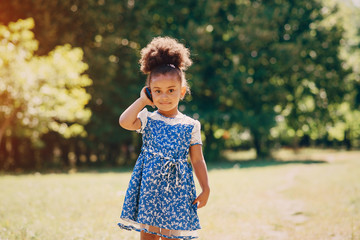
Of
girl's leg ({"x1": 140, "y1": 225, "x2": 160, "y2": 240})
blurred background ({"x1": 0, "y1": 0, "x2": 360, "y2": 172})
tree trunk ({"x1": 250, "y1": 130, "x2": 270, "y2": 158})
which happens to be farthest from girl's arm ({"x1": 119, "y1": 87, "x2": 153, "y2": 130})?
tree trunk ({"x1": 250, "y1": 130, "x2": 270, "y2": 158})

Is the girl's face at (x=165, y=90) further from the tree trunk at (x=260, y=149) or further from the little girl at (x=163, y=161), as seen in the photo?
the tree trunk at (x=260, y=149)

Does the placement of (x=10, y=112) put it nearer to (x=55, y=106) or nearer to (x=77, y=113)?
(x=55, y=106)

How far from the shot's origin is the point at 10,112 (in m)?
15.6

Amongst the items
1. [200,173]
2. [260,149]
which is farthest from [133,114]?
[260,149]

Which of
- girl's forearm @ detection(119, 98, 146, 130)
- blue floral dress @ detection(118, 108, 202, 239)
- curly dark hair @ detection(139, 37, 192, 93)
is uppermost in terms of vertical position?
curly dark hair @ detection(139, 37, 192, 93)

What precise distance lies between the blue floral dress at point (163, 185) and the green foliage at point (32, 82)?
12.0 m

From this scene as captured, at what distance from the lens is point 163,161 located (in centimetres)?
358

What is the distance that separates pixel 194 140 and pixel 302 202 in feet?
20.2

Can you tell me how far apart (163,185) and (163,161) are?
0.73 ft

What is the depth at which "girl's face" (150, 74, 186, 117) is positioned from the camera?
11.8 feet

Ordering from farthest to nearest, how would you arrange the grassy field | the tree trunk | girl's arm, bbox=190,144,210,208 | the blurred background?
the tree trunk, the blurred background, the grassy field, girl's arm, bbox=190,144,210,208

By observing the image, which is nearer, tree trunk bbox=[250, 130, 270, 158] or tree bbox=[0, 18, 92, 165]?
tree bbox=[0, 18, 92, 165]

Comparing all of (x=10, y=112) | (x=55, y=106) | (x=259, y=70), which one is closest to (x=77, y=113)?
(x=55, y=106)

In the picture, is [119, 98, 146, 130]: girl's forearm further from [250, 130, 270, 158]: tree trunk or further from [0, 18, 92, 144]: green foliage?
[250, 130, 270, 158]: tree trunk
